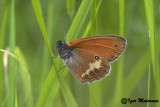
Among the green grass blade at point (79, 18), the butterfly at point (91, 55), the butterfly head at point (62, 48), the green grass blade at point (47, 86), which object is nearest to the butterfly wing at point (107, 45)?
the butterfly at point (91, 55)

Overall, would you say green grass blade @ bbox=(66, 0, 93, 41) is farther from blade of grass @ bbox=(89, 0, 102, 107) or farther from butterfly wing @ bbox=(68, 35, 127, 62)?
butterfly wing @ bbox=(68, 35, 127, 62)

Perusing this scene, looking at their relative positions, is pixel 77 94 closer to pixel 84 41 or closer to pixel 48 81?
pixel 84 41

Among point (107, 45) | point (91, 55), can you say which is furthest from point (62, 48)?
point (107, 45)

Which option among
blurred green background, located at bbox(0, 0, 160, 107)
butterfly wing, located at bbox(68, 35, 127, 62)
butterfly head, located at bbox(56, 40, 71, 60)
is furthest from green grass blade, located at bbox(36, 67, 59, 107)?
butterfly head, located at bbox(56, 40, 71, 60)

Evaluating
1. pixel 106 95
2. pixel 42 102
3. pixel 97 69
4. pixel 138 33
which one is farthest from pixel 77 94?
pixel 138 33

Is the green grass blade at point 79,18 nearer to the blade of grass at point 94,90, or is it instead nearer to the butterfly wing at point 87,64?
the blade of grass at point 94,90
